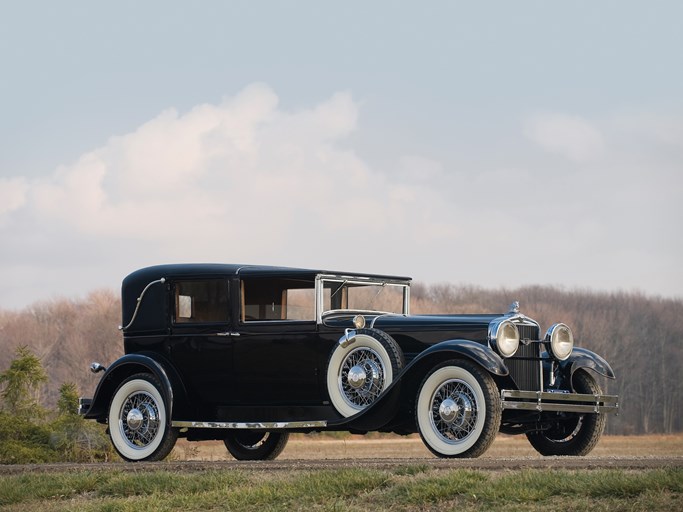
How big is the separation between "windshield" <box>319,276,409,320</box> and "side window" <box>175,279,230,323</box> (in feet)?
3.99

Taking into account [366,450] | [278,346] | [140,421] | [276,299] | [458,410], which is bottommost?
[366,450]

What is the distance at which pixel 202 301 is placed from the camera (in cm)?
1309

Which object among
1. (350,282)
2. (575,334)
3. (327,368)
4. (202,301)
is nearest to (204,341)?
(202,301)

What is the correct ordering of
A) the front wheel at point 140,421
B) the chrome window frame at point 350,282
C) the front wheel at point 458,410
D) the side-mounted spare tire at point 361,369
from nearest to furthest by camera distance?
the front wheel at point 458,410 → the side-mounted spare tire at point 361,369 → the chrome window frame at point 350,282 → the front wheel at point 140,421

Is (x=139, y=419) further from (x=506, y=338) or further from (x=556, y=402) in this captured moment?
(x=556, y=402)

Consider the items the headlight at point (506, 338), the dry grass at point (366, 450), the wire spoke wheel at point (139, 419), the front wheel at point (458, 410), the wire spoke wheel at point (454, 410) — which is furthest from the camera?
the dry grass at point (366, 450)

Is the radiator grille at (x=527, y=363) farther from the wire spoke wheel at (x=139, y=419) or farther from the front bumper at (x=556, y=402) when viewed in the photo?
the wire spoke wheel at (x=139, y=419)

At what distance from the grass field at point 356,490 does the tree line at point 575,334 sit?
163 ft

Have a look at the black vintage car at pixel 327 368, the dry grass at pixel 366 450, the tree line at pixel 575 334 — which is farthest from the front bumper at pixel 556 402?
the tree line at pixel 575 334

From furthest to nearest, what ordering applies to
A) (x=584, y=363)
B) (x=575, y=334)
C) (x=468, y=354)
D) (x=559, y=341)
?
(x=575, y=334)
(x=584, y=363)
(x=559, y=341)
(x=468, y=354)

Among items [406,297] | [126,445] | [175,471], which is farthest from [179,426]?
[406,297]

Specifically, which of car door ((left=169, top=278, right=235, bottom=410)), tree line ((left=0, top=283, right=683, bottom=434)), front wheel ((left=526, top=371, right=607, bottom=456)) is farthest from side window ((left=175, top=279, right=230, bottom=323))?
tree line ((left=0, top=283, right=683, bottom=434))

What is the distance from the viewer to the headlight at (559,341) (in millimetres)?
12031

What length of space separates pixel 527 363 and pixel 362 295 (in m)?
2.32
